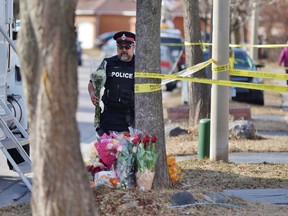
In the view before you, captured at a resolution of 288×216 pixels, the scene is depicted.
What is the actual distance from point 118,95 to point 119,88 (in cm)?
8

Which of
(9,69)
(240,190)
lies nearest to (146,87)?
(240,190)

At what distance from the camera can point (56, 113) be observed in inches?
204

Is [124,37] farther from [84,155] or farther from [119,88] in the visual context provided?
[84,155]

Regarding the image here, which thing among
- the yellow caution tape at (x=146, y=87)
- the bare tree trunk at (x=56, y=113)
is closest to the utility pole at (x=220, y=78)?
the yellow caution tape at (x=146, y=87)

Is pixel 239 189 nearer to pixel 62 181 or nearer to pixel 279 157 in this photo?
pixel 279 157

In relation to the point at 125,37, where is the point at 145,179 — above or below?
below

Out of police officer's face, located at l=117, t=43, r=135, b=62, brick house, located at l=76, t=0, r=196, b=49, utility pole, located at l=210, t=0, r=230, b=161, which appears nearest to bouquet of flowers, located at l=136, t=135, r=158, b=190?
police officer's face, located at l=117, t=43, r=135, b=62

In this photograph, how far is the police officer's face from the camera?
29.2 feet

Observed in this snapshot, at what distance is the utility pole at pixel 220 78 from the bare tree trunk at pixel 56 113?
4.95m

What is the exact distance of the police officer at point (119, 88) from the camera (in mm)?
8883

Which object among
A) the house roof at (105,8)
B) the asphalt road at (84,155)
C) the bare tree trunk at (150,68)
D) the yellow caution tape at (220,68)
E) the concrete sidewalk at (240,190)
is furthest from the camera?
the house roof at (105,8)

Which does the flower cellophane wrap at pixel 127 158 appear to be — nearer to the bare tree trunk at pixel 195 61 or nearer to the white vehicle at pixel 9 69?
the white vehicle at pixel 9 69

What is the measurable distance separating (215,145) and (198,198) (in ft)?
8.89

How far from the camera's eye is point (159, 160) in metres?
8.05
